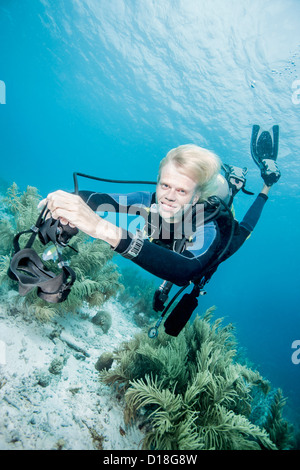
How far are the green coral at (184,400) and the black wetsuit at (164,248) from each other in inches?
67.4

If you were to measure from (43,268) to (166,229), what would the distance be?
171 centimetres

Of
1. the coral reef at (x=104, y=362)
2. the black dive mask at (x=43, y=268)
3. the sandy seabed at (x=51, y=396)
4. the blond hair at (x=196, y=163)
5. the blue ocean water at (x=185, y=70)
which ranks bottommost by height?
the sandy seabed at (x=51, y=396)

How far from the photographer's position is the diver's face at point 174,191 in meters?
2.52

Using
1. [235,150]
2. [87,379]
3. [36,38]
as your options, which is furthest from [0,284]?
[36,38]

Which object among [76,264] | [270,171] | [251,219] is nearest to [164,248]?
[76,264]

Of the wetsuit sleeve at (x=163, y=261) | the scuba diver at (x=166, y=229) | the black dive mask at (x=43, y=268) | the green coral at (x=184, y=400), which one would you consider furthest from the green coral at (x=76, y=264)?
the wetsuit sleeve at (x=163, y=261)

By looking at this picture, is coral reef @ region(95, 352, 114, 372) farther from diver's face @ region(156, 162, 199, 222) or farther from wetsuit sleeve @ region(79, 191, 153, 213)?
diver's face @ region(156, 162, 199, 222)

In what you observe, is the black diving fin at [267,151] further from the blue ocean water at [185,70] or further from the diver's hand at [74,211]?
the diver's hand at [74,211]

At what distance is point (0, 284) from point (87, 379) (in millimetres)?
2213

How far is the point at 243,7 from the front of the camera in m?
13.0

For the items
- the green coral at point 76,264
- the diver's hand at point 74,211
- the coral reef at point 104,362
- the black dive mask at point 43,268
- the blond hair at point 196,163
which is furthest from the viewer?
the green coral at point 76,264

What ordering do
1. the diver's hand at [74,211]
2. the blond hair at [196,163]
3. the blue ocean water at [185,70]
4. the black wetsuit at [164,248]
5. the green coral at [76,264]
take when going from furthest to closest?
the blue ocean water at [185,70], the green coral at [76,264], the blond hair at [196,163], the black wetsuit at [164,248], the diver's hand at [74,211]

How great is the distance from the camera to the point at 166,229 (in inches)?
116

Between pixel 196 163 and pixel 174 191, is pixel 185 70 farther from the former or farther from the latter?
pixel 174 191
